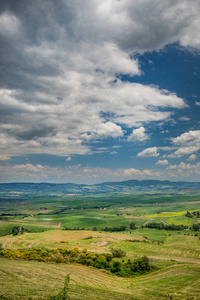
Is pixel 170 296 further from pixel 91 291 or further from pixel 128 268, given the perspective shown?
pixel 128 268

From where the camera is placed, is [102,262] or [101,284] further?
[102,262]

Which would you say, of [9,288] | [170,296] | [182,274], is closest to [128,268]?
[182,274]

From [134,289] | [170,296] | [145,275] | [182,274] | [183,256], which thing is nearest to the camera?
[170,296]

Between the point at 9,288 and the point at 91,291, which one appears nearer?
the point at 9,288

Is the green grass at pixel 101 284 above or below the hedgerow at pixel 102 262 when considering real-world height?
above

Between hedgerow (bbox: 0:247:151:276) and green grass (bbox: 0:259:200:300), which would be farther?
hedgerow (bbox: 0:247:151:276)

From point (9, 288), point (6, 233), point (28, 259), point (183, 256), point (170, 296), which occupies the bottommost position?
point (6, 233)

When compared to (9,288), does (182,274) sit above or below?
below

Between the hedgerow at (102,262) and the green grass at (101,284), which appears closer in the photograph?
the green grass at (101,284)

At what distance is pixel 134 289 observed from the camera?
50469 mm

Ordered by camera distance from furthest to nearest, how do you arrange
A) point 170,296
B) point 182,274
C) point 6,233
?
point 6,233 → point 182,274 → point 170,296

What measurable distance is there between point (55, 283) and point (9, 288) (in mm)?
11206

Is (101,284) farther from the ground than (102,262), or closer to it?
farther from the ground

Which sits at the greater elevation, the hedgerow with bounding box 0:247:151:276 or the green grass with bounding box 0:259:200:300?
the green grass with bounding box 0:259:200:300
